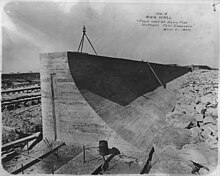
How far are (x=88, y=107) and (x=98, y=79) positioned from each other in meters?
0.49

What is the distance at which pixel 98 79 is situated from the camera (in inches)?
108

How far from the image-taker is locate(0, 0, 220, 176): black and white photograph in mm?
2238

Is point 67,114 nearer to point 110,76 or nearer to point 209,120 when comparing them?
point 110,76

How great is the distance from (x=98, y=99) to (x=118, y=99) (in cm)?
42

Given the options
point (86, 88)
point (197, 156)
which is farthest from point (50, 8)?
point (197, 156)

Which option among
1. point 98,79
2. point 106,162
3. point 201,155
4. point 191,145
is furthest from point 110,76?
point 201,155

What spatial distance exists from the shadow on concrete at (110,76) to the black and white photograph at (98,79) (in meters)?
0.02

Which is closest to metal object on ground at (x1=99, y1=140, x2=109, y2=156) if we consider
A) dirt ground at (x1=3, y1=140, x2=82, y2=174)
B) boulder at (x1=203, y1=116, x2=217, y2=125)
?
dirt ground at (x1=3, y1=140, x2=82, y2=174)

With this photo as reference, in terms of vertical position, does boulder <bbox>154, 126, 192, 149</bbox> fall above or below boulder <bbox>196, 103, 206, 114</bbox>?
below

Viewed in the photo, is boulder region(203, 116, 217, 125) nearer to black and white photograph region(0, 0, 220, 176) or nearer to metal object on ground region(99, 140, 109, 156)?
black and white photograph region(0, 0, 220, 176)

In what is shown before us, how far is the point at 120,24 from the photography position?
2402 millimetres

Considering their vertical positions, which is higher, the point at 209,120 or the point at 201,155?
the point at 209,120

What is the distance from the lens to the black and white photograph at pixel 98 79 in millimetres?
2238

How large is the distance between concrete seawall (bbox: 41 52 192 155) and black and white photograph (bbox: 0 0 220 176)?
12 millimetres
